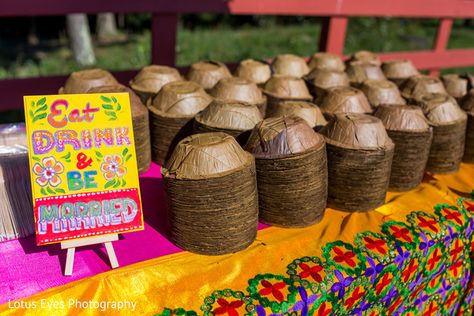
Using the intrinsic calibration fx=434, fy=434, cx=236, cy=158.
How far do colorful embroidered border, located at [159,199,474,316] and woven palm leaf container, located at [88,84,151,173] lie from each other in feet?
2.67

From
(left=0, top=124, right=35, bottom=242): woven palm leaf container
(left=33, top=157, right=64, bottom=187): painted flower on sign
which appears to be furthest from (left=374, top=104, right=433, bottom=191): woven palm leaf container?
(left=0, top=124, right=35, bottom=242): woven palm leaf container

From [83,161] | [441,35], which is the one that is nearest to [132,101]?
[83,161]

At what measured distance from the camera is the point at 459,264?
197 centimetres

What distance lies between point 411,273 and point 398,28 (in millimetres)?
11354

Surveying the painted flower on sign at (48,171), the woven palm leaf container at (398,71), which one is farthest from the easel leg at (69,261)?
the woven palm leaf container at (398,71)

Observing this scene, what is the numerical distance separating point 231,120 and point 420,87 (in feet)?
4.30

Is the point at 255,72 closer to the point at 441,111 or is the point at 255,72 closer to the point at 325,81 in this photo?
the point at 325,81

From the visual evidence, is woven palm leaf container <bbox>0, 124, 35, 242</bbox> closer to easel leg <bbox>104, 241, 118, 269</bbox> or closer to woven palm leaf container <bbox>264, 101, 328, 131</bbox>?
easel leg <bbox>104, 241, 118, 269</bbox>

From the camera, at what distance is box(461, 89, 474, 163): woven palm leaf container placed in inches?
91.0

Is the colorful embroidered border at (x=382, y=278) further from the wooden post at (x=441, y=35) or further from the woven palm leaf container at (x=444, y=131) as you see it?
the wooden post at (x=441, y=35)

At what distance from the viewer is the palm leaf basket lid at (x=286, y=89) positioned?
2242 mm

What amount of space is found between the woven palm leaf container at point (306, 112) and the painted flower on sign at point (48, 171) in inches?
39.4

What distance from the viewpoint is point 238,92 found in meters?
2.08

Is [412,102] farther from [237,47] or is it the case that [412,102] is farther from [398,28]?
[398,28]
